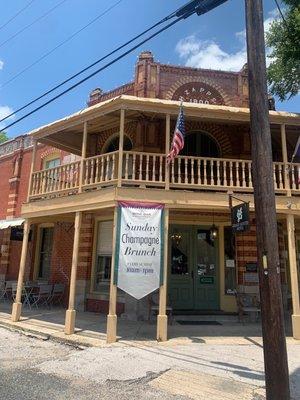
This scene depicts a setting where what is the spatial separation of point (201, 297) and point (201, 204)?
4066mm

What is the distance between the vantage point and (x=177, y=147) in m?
9.30

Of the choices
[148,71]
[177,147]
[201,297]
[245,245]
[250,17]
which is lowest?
[201,297]

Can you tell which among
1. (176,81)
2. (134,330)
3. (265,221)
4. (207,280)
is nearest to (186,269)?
(207,280)

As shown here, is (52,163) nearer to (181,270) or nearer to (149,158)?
(149,158)

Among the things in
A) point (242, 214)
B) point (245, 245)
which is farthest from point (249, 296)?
point (242, 214)

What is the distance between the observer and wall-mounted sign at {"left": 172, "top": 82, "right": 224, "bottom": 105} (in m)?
13.5

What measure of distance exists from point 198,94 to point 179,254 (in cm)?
565

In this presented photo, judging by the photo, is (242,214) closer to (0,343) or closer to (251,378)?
(251,378)

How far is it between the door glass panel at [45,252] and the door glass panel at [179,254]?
604cm

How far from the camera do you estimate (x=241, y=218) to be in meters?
8.20

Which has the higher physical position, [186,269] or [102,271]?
[186,269]

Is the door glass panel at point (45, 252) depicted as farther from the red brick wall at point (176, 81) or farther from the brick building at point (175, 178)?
the red brick wall at point (176, 81)

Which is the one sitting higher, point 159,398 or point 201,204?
point 201,204

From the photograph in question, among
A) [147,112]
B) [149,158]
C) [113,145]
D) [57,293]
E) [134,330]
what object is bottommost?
[134,330]
